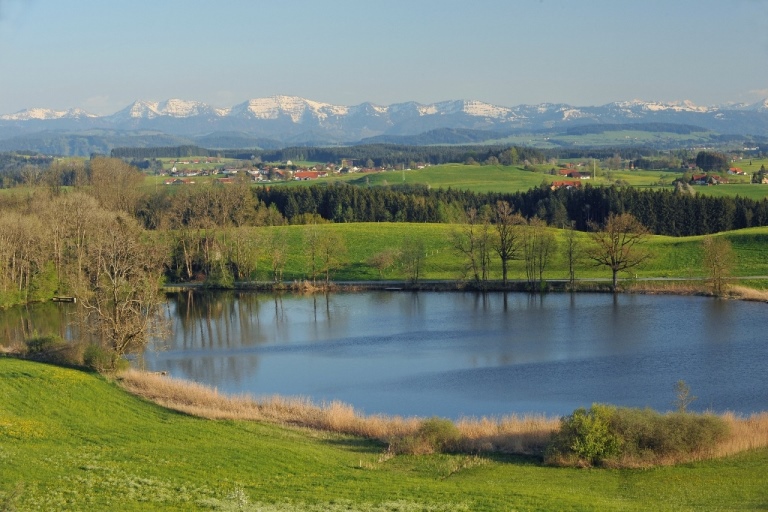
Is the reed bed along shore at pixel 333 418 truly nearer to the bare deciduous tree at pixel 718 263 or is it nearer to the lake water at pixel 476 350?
the lake water at pixel 476 350

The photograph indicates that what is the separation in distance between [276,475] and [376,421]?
738 centimetres

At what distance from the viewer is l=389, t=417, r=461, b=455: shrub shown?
87.8ft

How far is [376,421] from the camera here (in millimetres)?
29969

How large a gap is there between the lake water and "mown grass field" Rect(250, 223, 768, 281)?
22.8 feet

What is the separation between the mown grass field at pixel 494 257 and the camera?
68.9 meters

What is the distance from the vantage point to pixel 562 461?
25188 millimetres

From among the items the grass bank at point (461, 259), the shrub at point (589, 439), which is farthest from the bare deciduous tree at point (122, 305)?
the shrub at point (589, 439)

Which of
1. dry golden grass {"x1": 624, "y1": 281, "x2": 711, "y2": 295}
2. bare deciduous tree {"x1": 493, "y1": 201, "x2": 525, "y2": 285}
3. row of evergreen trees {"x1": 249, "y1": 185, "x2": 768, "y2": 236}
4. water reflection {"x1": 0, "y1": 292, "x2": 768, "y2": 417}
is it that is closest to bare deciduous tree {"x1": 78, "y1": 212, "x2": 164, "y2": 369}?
Result: water reflection {"x1": 0, "y1": 292, "x2": 768, "y2": 417}

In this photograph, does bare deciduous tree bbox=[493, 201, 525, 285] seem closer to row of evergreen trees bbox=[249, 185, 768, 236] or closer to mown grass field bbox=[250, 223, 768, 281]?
mown grass field bbox=[250, 223, 768, 281]

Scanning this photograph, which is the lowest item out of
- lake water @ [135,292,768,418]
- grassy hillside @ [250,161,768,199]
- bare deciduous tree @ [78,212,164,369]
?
lake water @ [135,292,768,418]

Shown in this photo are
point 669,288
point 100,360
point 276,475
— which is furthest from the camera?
point 669,288

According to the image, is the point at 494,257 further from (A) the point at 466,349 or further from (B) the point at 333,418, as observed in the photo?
(B) the point at 333,418

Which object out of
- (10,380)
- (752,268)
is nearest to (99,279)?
(10,380)

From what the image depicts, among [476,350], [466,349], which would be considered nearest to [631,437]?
[476,350]
